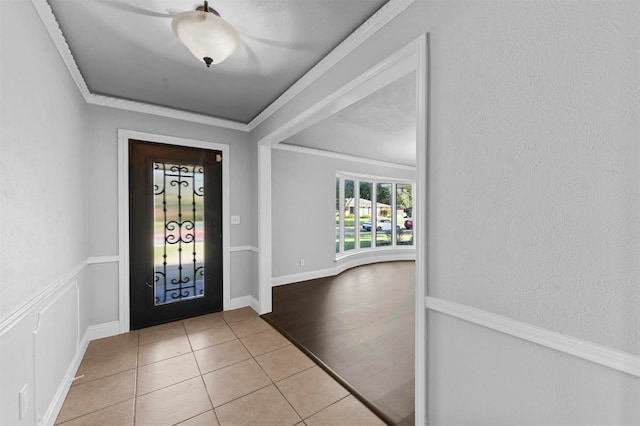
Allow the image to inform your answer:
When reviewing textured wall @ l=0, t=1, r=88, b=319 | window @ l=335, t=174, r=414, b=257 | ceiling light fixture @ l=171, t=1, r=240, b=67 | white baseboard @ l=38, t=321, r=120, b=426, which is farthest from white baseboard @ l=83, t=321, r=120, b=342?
window @ l=335, t=174, r=414, b=257

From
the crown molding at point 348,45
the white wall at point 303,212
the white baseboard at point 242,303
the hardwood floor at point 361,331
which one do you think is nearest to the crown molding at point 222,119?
the crown molding at point 348,45

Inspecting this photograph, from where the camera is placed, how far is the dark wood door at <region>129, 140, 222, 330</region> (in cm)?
293

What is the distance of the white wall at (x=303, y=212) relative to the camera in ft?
14.7

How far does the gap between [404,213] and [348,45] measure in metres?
5.93

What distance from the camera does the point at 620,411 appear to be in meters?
0.83

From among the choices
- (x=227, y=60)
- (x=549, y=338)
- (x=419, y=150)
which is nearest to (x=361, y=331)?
(x=549, y=338)

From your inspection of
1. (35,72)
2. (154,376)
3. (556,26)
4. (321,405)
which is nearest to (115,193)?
(35,72)

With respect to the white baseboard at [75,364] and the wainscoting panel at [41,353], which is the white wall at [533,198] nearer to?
the wainscoting panel at [41,353]

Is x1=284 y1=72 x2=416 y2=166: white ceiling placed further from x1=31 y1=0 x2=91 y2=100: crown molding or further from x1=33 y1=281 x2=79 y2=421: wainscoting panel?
x1=33 y1=281 x2=79 y2=421: wainscoting panel

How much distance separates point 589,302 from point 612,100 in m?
0.68

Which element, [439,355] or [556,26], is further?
[439,355]

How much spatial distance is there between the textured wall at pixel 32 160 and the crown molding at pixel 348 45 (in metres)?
1.73

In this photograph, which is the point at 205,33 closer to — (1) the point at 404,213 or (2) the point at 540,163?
(2) the point at 540,163

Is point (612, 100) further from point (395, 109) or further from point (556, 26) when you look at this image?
point (395, 109)
